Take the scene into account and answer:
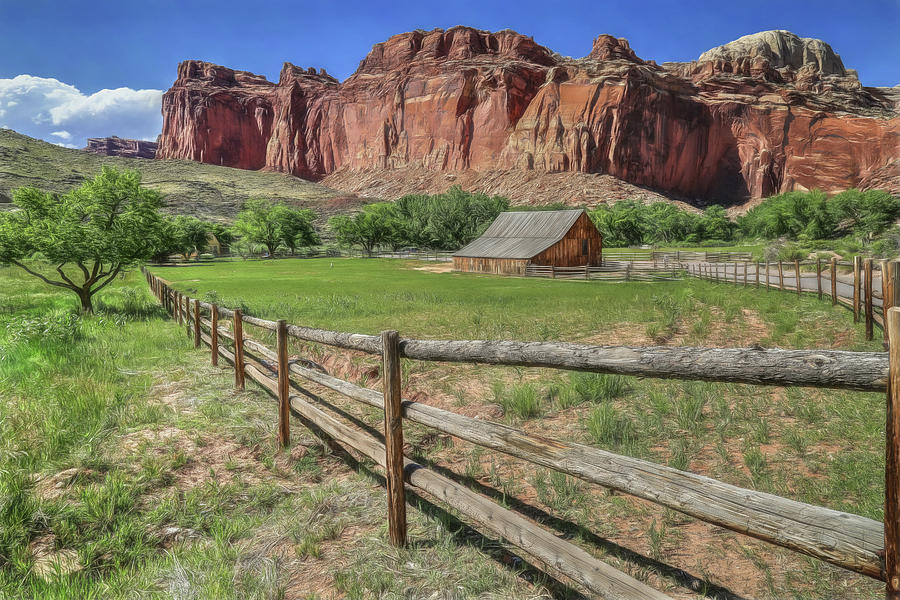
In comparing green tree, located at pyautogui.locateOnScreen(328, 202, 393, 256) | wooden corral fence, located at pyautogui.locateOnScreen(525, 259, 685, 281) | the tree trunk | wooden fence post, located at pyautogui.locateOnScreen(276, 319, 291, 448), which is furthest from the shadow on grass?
green tree, located at pyautogui.locateOnScreen(328, 202, 393, 256)

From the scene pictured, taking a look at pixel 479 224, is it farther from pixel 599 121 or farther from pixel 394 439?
pixel 599 121

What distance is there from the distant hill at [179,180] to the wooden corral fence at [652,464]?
90478mm

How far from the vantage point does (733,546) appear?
3.57 meters

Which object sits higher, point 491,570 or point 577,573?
point 577,573

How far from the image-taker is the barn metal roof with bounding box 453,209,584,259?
124 ft

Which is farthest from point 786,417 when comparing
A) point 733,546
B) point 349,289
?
point 349,289

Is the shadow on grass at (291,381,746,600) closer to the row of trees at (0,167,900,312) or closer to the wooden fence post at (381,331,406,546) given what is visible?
the wooden fence post at (381,331,406,546)

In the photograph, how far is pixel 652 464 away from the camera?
95.8 inches

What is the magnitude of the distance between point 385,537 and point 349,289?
22.4m

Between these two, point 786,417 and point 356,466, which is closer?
point 356,466

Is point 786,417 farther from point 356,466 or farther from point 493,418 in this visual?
point 356,466

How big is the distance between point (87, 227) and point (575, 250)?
104 feet

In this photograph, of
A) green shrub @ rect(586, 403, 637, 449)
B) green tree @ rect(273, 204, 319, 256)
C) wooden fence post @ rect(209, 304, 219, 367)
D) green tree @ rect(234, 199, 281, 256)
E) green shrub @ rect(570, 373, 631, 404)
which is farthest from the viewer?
green tree @ rect(273, 204, 319, 256)

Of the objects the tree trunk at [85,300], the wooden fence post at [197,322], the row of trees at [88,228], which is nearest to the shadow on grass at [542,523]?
the wooden fence post at [197,322]
